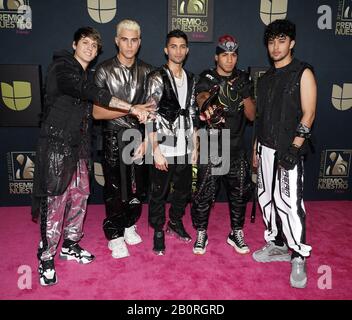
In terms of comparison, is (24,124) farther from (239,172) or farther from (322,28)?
(322,28)

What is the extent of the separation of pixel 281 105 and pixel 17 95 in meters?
3.05

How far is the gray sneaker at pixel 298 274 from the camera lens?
2867 millimetres

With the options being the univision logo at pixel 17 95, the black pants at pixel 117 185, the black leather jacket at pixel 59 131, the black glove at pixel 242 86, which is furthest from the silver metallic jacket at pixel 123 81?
the univision logo at pixel 17 95

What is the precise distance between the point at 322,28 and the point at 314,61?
0.40m

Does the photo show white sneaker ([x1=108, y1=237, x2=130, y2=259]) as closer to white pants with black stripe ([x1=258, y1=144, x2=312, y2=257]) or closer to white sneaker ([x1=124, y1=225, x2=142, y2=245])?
white sneaker ([x1=124, y1=225, x2=142, y2=245])

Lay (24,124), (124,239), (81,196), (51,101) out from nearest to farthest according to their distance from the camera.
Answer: (51,101)
(81,196)
(124,239)
(24,124)

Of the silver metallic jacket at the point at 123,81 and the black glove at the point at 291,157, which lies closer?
the black glove at the point at 291,157

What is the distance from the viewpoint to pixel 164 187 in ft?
10.8

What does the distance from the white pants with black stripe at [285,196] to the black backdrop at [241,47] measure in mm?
1769

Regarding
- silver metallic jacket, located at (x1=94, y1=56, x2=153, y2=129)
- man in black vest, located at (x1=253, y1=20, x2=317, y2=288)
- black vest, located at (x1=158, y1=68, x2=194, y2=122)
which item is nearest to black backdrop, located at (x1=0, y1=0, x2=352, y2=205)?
silver metallic jacket, located at (x1=94, y1=56, x2=153, y2=129)

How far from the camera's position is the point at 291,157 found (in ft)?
9.03

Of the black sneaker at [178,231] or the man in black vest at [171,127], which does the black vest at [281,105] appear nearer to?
the man in black vest at [171,127]

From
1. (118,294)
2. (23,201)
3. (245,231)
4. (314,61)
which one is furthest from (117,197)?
(314,61)

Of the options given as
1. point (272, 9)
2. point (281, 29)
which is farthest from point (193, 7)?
point (281, 29)
